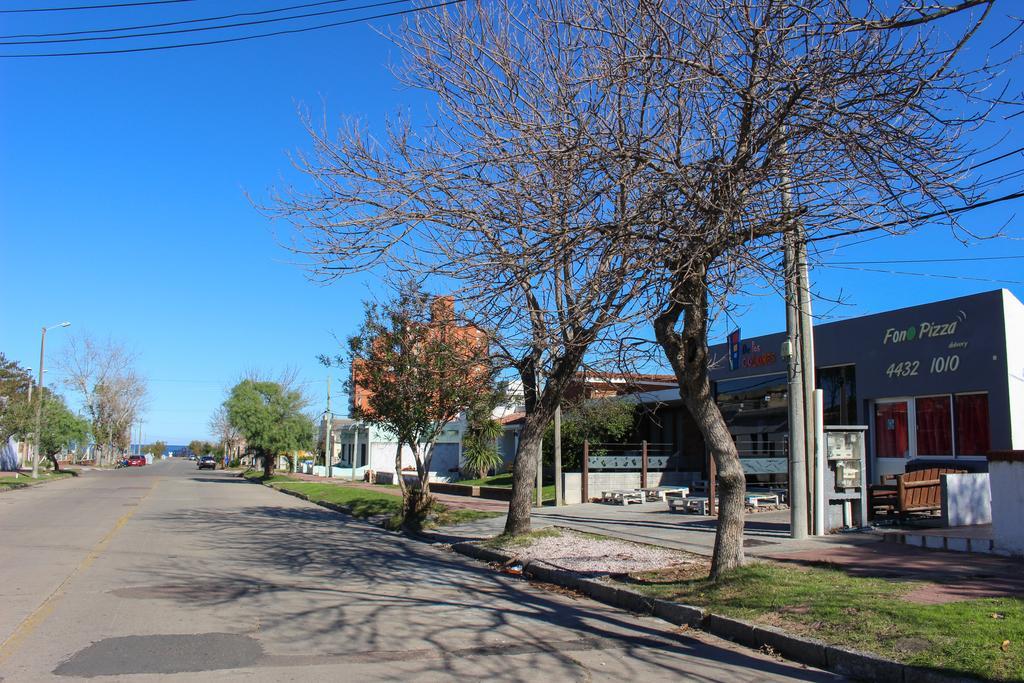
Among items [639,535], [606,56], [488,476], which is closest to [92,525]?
[639,535]

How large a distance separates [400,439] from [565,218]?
1154 cm

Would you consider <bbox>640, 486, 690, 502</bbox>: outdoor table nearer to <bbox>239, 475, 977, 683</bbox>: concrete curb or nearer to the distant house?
the distant house

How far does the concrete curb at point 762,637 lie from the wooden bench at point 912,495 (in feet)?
21.2

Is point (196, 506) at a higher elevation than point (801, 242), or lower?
lower

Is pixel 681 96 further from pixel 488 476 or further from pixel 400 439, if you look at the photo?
pixel 488 476

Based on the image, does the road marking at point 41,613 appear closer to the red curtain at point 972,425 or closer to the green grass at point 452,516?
the green grass at point 452,516

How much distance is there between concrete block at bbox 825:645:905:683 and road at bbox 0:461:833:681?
0.17 metres

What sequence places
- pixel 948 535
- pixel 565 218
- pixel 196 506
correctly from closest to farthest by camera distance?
1. pixel 565 218
2. pixel 948 535
3. pixel 196 506

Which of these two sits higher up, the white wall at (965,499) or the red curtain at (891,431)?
the red curtain at (891,431)

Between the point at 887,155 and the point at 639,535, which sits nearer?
the point at 887,155

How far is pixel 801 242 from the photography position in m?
8.83

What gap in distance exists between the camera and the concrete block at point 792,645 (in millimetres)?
6742

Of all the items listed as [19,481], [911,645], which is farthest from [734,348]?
[19,481]

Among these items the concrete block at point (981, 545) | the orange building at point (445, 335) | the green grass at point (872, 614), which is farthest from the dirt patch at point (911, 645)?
the orange building at point (445, 335)
